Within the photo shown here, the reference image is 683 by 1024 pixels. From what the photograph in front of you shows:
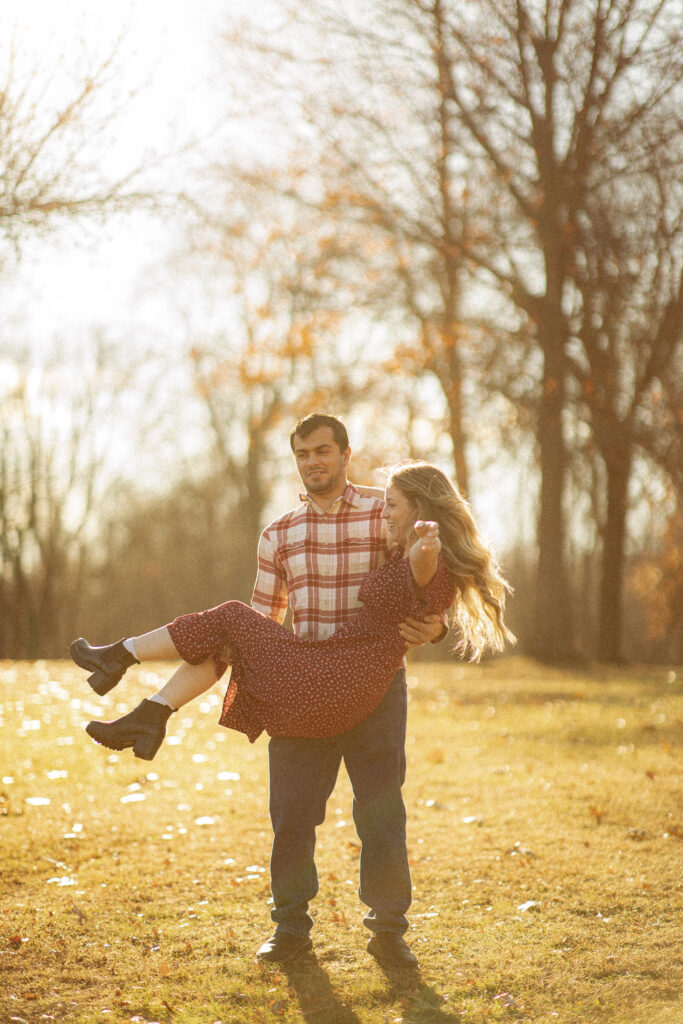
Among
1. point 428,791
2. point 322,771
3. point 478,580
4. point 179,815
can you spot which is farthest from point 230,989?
point 428,791

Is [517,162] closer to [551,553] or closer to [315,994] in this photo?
[551,553]

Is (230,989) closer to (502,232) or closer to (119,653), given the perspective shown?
(119,653)

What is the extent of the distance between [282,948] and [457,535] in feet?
6.57

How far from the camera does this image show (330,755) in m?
4.91

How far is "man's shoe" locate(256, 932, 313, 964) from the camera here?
15.7ft

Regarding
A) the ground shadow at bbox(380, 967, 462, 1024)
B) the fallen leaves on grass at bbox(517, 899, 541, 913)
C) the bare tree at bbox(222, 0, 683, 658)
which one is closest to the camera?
the ground shadow at bbox(380, 967, 462, 1024)

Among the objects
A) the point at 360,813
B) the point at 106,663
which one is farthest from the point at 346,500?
the point at 360,813

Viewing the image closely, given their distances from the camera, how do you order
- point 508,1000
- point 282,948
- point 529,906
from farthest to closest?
1. point 529,906
2. point 282,948
3. point 508,1000

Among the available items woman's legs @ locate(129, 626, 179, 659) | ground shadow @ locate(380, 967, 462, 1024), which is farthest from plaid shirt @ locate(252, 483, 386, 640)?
ground shadow @ locate(380, 967, 462, 1024)

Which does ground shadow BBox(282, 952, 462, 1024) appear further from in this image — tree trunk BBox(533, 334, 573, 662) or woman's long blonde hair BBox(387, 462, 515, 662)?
tree trunk BBox(533, 334, 573, 662)

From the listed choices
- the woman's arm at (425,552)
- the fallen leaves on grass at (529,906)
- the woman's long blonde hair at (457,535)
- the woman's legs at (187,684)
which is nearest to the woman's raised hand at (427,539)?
the woman's arm at (425,552)

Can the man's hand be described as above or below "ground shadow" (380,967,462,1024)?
above

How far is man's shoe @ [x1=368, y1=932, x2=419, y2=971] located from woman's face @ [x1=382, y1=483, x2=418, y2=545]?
5.79ft

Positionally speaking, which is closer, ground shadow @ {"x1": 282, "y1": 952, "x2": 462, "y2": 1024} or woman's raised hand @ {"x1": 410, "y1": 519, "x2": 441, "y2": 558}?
ground shadow @ {"x1": 282, "y1": 952, "x2": 462, "y2": 1024}
